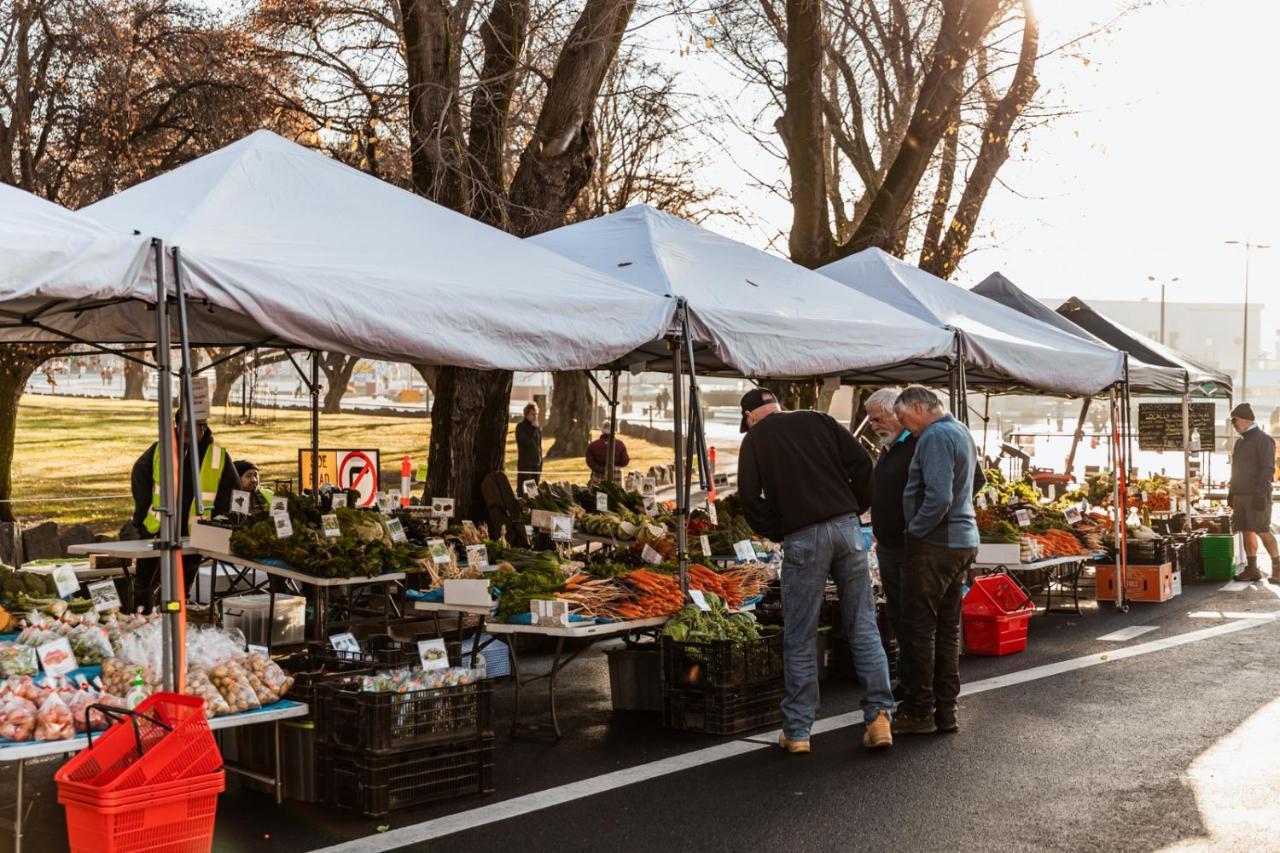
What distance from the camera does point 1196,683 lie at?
375 inches

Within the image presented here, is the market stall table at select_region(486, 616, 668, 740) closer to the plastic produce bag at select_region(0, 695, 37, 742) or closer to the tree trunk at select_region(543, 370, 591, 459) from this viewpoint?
the plastic produce bag at select_region(0, 695, 37, 742)

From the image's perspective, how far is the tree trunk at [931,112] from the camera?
17.6 m

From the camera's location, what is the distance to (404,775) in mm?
6234

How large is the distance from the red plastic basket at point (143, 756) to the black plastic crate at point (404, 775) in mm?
987

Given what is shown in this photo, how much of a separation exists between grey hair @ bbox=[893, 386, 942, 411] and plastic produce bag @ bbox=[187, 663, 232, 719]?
4.05 metres

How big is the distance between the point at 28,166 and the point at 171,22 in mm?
2885

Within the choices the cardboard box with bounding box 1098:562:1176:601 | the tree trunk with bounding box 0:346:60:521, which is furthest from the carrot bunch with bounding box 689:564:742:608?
the tree trunk with bounding box 0:346:60:521

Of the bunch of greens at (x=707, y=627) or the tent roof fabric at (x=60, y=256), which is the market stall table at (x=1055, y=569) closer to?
the bunch of greens at (x=707, y=627)

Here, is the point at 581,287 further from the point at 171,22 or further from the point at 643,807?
the point at 171,22

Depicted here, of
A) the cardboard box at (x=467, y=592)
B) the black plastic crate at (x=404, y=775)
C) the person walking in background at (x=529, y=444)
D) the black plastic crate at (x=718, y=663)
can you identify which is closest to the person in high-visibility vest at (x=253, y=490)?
the cardboard box at (x=467, y=592)

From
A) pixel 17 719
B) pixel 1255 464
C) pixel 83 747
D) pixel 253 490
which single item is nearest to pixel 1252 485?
pixel 1255 464

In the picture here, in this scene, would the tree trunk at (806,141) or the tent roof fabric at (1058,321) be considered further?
the tree trunk at (806,141)

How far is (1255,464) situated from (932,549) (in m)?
10.2

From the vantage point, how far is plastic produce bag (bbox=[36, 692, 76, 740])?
17.7ft
